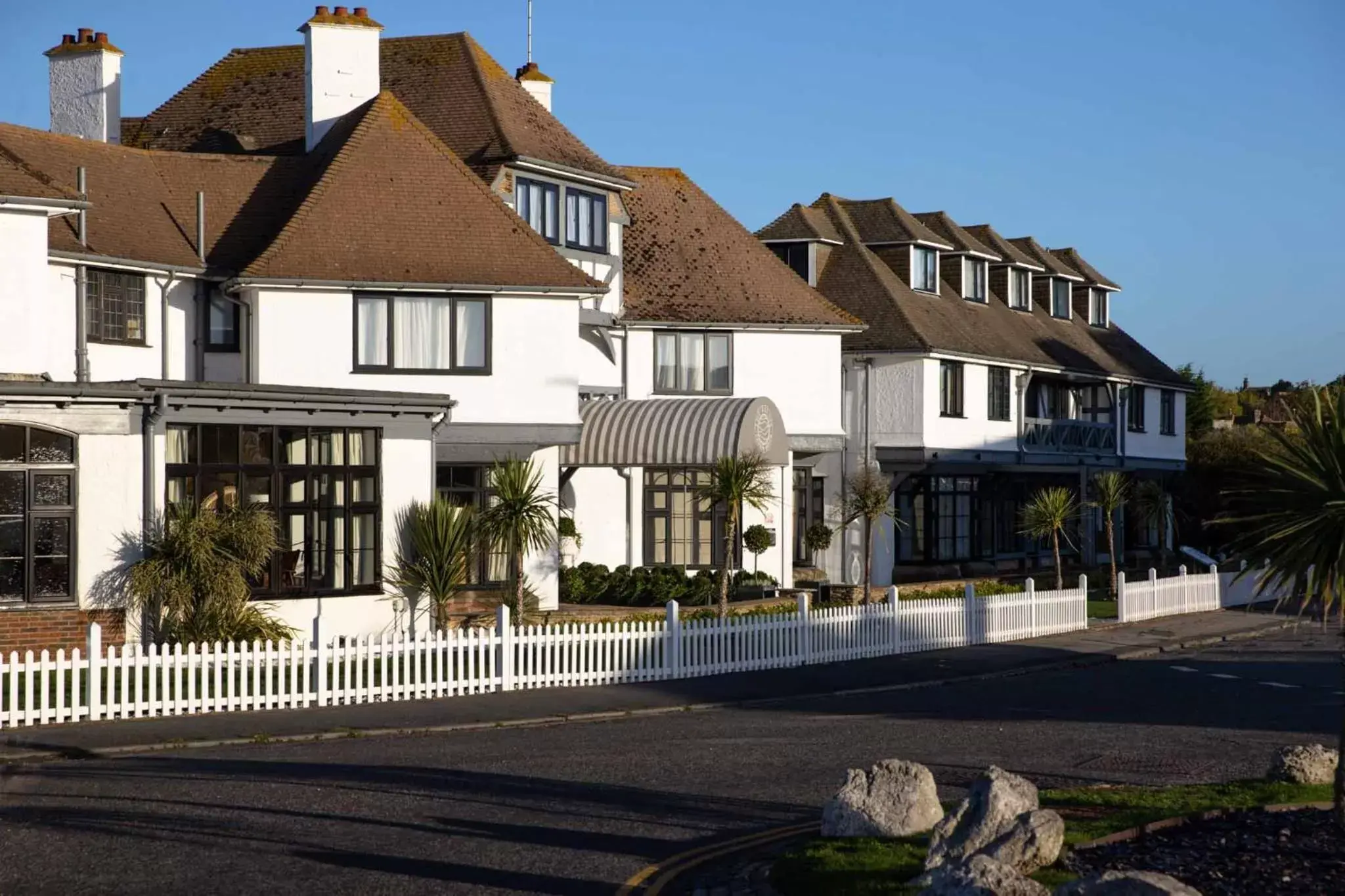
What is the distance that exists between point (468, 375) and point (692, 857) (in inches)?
750

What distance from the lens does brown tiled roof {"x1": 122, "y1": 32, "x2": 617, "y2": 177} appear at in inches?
1366

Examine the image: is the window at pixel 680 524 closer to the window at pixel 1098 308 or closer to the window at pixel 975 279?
the window at pixel 975 279

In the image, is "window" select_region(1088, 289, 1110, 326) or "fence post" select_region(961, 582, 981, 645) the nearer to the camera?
"fence post" select_region(961, 582, 981, 645)

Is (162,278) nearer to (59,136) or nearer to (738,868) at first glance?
(59,136)

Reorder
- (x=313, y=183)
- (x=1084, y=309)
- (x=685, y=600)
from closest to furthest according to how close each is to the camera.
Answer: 1. (x=313, y=183)
2. (x=685, y=600)
3. (x=1084, y=309)

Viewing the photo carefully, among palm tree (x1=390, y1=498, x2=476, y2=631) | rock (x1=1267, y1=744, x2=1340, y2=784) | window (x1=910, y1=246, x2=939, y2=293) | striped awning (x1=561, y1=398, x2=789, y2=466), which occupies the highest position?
window (x1=910, y1=246, x2=939, y2=293)

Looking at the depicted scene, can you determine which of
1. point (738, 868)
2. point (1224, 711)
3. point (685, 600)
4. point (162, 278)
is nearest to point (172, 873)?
point (738, 868)

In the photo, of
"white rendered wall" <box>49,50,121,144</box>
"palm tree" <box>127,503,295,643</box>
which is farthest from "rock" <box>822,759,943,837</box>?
"white rendered wall" <box>49,50,121,144</box>

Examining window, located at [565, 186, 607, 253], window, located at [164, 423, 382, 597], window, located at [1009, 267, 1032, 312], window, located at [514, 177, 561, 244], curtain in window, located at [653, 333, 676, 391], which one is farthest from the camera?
window, located at [1009, 267, 1032, 312]

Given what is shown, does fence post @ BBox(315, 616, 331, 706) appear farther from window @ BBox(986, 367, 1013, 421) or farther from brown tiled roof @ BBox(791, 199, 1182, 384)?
window @ BBox(986, 367, 1013, 421)

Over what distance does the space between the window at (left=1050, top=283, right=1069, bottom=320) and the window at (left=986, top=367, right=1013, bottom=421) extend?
811 centimetres

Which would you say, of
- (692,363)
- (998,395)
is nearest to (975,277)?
(998,395)

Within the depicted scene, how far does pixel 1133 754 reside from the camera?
55.9 feet

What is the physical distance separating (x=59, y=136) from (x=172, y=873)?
977 inches
